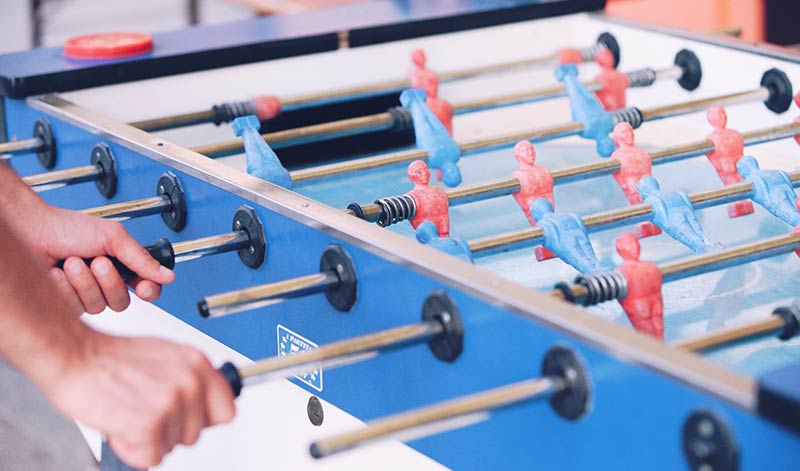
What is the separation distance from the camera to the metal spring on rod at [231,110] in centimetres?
191

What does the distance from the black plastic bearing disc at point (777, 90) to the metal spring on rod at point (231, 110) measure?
89cm

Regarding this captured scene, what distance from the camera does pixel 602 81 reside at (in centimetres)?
210

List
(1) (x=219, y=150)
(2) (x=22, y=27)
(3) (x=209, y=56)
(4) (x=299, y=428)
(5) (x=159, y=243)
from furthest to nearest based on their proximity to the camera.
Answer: (2) (x=22, y=27), (3) (x=209, y=56), (1) (x=219, y=150), (4) (x=299, y=428), (5) (x=159, y=243)

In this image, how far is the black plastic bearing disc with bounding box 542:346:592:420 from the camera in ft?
3.26

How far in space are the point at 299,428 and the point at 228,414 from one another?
493 mm

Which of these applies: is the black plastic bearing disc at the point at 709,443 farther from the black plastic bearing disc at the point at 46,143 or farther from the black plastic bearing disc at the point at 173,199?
the black plastic bearing disc at the point at 46,143

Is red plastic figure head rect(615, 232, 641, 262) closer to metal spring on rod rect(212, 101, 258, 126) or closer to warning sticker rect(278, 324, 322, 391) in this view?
warning sticker rect(278, 324, 322, 391)

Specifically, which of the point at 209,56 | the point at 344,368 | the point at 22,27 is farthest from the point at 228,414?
the point at 22,27

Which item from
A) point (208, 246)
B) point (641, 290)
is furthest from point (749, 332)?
point (208, 246)

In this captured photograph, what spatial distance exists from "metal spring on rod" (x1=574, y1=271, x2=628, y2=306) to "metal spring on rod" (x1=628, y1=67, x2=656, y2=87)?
0.93 m

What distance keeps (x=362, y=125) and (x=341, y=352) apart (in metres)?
0.91

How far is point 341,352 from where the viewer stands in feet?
3.44

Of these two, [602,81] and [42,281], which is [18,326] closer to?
[42,281]

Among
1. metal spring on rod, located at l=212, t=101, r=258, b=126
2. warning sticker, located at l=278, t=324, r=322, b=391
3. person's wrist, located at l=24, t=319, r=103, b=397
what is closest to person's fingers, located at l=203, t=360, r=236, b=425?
person's wrist, located at l=24, t=319, r=103, b=397
